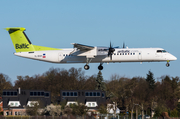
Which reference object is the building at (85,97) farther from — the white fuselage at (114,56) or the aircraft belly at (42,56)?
the white fuselage at (114,56)

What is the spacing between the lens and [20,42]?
3884 cm

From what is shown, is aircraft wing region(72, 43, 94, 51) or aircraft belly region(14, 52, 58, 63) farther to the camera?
aircraft belly region(14, 52, 58, 63)

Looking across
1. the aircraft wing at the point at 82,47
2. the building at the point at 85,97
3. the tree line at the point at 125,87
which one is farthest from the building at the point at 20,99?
the aircraft wing at the point at 82,47

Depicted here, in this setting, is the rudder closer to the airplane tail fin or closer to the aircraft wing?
the airplane tail fin

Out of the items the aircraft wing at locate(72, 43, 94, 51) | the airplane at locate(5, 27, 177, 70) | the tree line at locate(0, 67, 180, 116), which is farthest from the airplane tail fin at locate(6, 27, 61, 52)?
the tree line at locate(0, 67, 180, 116)

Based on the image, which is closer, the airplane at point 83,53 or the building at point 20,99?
the airplane at point 83,53

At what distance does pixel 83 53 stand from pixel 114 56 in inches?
145

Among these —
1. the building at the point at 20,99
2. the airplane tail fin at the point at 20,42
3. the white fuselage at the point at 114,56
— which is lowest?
the building at the point at 20,99

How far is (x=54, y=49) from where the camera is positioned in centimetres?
3853

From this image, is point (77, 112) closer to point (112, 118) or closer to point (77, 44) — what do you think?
point (112, 118)

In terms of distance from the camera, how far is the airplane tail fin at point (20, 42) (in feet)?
127

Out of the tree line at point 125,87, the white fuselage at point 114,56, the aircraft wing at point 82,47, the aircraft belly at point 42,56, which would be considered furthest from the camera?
the tree line at point 125,87

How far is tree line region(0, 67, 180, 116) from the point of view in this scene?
54.7 metres

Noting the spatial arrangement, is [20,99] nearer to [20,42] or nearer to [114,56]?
[20,42]
